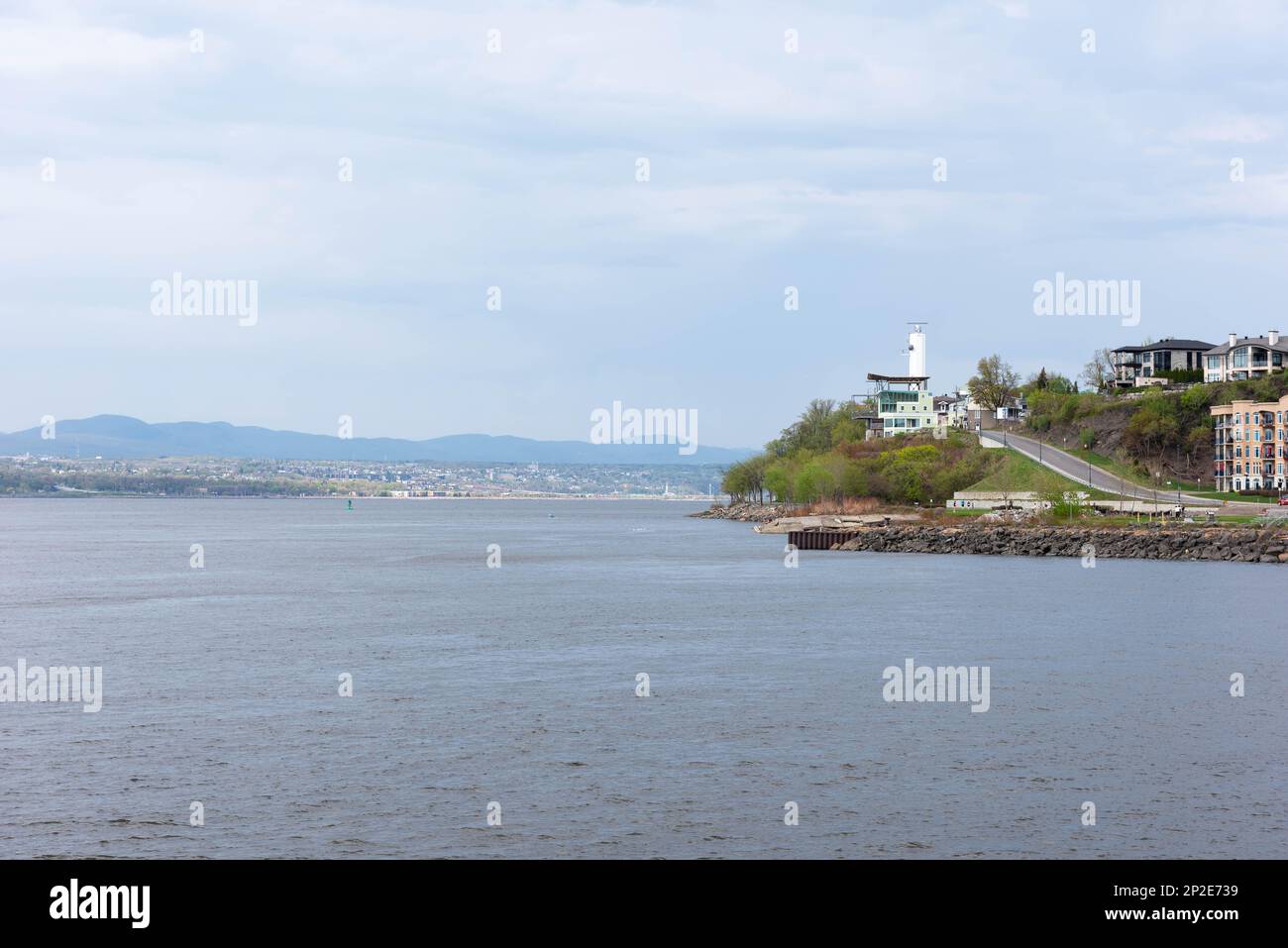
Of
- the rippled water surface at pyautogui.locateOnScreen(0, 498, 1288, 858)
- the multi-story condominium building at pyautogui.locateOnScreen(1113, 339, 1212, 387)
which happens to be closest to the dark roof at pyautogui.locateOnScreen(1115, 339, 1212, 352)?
the multi-story condominium building at pyautogui.locateOnScreen(1113, 339, 1212, 387)

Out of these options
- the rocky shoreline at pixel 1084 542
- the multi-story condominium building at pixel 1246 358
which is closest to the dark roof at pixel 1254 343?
the multi-story condominium building at pixel 1246 358

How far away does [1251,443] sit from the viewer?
131000mm

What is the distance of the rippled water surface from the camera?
76.0 ft

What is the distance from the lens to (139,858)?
21297 mm

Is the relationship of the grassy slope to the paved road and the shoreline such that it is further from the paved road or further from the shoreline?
the shoreline

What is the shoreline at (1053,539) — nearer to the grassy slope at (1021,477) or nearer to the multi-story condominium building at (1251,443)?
the grassy slope at (1021,477)

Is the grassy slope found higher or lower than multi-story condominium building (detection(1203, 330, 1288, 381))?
lower

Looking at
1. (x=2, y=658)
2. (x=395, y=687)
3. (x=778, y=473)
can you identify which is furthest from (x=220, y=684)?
(x=778, y=473)

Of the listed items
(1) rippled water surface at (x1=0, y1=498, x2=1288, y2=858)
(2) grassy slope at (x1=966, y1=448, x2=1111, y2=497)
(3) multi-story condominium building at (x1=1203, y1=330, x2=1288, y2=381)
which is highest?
(3) multi-story condominium building at (x1=1203, y1=330, x2=1288, y2=381)

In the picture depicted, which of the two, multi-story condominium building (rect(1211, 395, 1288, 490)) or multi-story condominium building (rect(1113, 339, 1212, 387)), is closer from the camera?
multi-story condominium building (rect(1211, 395, 1288, 490))

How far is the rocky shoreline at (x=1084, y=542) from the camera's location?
308 feet

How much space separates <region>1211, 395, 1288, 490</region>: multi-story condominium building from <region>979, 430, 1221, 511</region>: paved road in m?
6.19

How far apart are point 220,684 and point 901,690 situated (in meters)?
20.3
